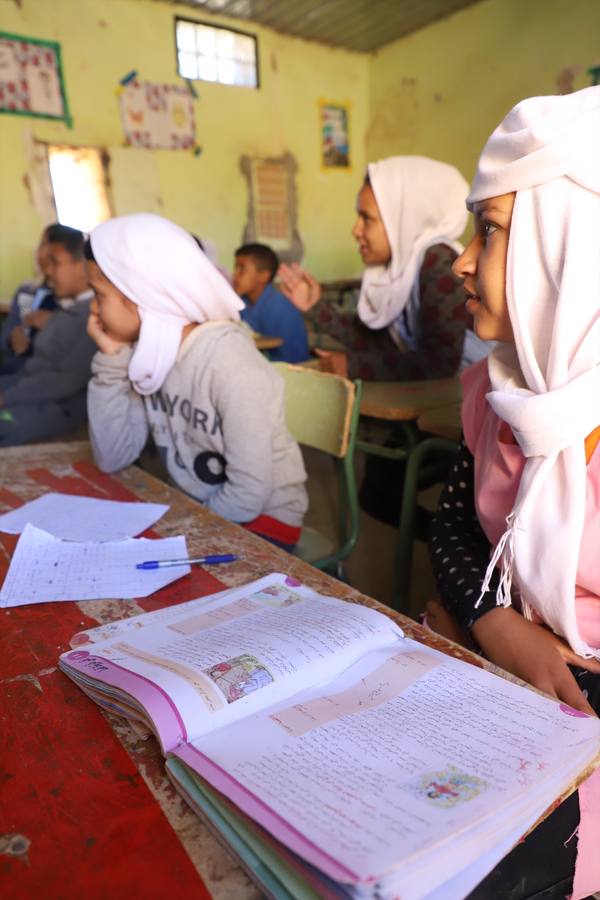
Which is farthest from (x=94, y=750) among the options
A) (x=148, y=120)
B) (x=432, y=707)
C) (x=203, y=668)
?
(x=148, y=120)

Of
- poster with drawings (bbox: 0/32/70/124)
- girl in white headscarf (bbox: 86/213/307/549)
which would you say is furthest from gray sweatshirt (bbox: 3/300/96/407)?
poster with drawings (bbox: 0/32/70/124)

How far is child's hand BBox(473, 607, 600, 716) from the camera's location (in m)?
0.73

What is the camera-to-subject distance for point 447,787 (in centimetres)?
42

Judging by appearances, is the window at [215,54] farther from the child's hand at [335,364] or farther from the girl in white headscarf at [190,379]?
the girl in white headscarf at [190,379]

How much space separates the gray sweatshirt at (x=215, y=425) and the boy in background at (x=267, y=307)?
169 cm

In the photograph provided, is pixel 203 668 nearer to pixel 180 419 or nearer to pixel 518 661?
pixel 518 661

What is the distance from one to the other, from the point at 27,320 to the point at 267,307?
4.06 ft

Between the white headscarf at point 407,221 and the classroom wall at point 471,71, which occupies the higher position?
the classroom wall at point 471,71

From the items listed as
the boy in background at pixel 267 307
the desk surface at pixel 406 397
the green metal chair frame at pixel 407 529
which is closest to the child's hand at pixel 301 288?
the desk surface at pixel 406 397

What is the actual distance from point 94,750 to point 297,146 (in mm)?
6155

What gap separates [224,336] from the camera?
1377mm

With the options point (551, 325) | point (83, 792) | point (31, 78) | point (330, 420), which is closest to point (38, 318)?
point (330, 420)

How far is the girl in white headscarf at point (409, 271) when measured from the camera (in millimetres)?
2012

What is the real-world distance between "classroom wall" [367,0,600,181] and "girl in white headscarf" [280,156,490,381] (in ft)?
10.1
